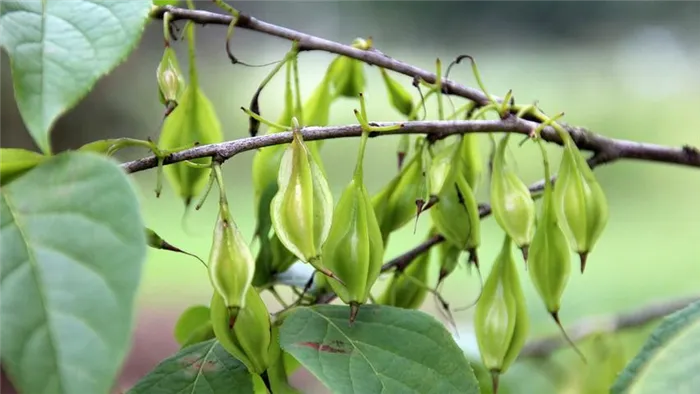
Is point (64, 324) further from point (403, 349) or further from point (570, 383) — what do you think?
point (570, 383)

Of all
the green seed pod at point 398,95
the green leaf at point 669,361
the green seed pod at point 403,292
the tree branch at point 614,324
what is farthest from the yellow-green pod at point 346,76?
the tree branch at point 614,324

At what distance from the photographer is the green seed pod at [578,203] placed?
349 millimetres

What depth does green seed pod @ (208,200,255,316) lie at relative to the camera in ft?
0.87

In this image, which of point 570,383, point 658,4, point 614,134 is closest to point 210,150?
point 570,383

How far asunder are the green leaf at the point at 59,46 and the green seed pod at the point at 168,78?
10 centimetres

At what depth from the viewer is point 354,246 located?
307mm

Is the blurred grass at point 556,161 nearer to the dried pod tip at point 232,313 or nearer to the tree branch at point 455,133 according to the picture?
the tree branch at point 455,133

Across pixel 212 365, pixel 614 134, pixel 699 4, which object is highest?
pixel 699 4

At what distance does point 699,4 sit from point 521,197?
279 cm

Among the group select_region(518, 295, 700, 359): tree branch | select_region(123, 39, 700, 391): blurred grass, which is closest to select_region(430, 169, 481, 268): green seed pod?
Answer: select_region(518, 295, 700, 359): tree branch

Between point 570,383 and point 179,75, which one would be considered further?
point 570,383

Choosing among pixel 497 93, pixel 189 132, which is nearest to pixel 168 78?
pixel 189 132

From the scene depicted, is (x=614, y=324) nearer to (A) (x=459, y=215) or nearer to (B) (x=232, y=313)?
(A) (x=459, y=215)

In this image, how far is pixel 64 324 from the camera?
19 centimetres
